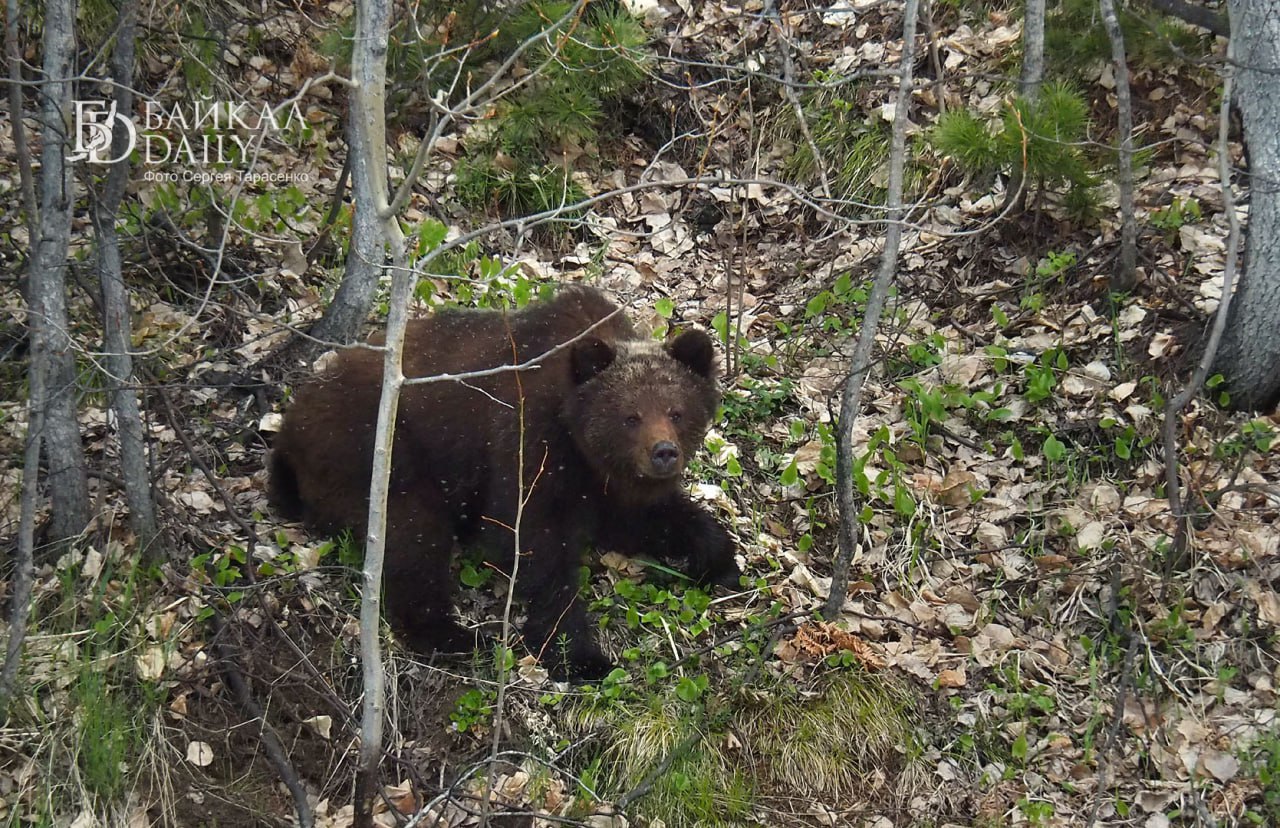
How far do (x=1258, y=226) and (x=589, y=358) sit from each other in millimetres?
3500

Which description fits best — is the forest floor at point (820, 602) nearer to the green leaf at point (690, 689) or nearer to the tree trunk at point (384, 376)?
the green leaf at point (690, 689)

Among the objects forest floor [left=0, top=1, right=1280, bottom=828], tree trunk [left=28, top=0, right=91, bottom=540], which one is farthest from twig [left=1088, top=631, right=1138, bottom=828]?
tree trunk [left=28, top=0, right=91, bottom=540]

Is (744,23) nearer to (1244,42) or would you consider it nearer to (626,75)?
(626,75)

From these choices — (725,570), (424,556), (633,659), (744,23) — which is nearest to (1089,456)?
(725,570)

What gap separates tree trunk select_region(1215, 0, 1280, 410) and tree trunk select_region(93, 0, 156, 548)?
524 centimetres

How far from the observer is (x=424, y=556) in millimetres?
5922

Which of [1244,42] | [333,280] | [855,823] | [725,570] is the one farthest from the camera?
[333,280]

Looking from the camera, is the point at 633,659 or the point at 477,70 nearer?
the point at 633,659

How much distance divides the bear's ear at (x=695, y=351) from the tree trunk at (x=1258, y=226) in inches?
111

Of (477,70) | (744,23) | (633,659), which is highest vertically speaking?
(744,23)

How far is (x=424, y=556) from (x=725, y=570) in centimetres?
159

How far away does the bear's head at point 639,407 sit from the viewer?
223 inches

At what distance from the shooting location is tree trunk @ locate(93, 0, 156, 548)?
17.3 feet

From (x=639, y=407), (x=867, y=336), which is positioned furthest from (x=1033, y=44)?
(x=639, y=407)
